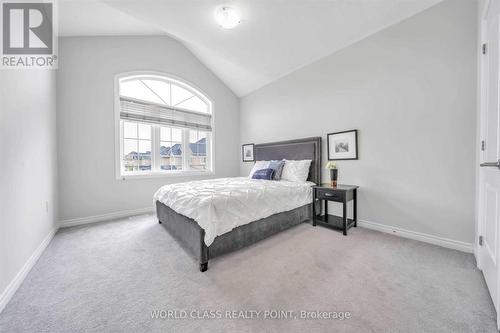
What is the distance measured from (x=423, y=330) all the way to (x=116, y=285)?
7.17 ft

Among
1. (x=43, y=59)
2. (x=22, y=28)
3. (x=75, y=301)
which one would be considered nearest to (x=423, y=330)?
(x=75, y=301)

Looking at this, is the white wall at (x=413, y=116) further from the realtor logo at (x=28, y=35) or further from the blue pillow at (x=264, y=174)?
the realtor logo at (x=28, y=35)

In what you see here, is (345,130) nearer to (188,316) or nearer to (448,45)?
(448,45)

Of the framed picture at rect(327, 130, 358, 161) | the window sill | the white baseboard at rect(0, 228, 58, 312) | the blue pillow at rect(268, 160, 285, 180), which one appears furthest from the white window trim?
the framed picture at rect(327, 130, 358, 161)

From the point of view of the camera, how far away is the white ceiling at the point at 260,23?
2350 millimetres

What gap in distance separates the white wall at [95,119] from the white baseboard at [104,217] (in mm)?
54

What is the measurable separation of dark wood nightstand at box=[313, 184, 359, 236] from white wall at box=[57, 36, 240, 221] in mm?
3062

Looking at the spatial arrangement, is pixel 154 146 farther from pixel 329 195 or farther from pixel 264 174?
pixel 329 195

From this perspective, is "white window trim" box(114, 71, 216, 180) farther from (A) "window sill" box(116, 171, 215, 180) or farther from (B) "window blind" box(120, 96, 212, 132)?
(B) "window blind" box(120, 96, 212, 132)

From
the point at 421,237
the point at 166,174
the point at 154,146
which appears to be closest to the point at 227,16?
the point at 154,146

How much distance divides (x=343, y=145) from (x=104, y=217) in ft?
14.0

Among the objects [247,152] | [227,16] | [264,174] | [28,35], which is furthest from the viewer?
[247,152]

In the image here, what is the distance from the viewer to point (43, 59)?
2449 mm

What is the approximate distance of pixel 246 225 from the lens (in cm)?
215
